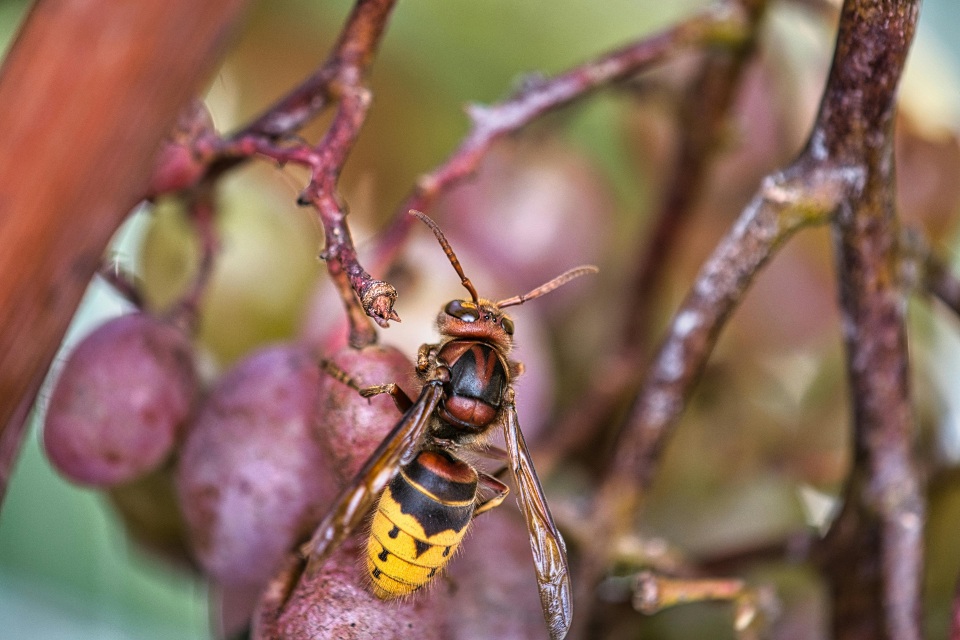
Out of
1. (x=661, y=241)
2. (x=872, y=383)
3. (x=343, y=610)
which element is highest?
(x=661, y=241)

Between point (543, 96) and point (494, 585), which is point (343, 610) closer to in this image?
point (494, 585)

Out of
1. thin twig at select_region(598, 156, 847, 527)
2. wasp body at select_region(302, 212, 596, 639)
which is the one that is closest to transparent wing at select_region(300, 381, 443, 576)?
wasp body at select_region(302, 212, 596, 639)

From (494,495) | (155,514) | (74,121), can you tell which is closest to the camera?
(74,121)

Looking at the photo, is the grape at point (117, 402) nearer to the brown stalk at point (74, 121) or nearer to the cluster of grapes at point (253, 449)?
the cluster of grapes at point (253, 449)

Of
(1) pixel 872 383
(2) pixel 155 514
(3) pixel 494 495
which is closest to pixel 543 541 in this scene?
(3) pixel 494 495

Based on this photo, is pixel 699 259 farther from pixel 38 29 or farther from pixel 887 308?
pixel 38 29

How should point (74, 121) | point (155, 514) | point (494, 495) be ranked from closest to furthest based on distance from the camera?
point (74, 121) < point (494, 495) < point (155, 514)
